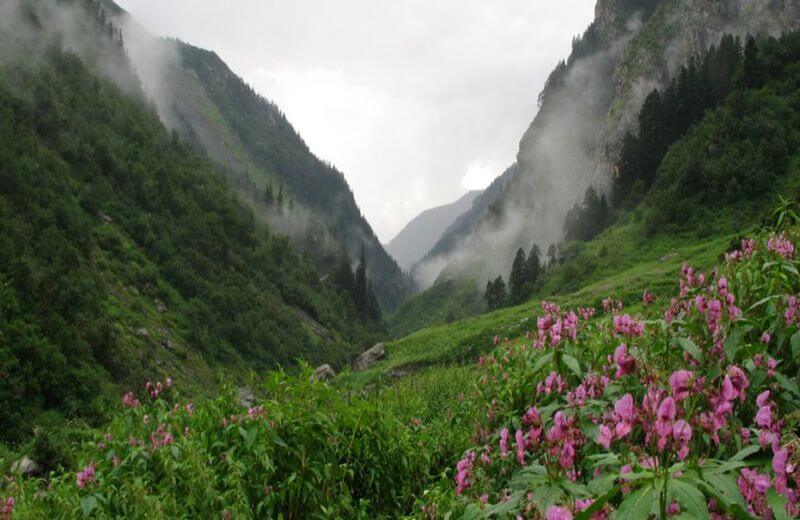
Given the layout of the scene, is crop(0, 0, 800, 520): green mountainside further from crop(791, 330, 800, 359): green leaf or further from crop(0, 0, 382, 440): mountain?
crop(0, 0, 382, 440): mountain

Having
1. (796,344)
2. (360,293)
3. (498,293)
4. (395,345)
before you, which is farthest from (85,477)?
(360,293)

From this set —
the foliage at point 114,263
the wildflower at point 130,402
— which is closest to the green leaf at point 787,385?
the wildflower at point 130,402

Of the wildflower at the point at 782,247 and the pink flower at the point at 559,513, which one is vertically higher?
the wildflower at the point at 782,247

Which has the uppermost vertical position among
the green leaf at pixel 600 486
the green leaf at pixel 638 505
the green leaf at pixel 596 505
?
the green leaf at pixel 596 505

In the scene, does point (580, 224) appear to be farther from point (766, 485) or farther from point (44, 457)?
point (766, 485)

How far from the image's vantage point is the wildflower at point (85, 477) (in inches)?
185

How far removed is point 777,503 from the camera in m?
1.97

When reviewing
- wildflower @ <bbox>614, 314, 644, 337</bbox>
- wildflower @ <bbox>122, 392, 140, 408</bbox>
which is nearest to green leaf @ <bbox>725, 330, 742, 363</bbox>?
wildflower @ <bbox>614, 314, 644, 337</bbox>

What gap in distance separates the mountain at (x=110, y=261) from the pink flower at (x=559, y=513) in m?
21.6

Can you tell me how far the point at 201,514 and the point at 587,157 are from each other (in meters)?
122

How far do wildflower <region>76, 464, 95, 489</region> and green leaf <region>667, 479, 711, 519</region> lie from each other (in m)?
4.81

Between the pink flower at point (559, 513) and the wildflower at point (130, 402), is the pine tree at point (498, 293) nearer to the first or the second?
the wildflower at point (130, 402)

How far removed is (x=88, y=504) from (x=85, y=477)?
548 millimetres

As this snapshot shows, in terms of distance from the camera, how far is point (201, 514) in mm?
4551
